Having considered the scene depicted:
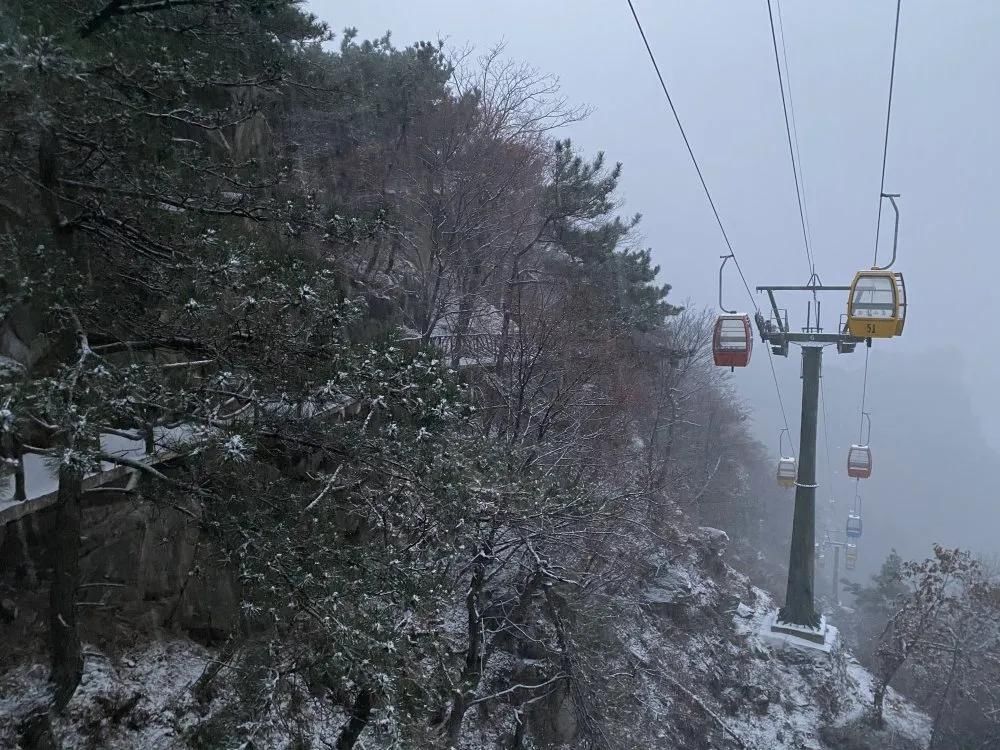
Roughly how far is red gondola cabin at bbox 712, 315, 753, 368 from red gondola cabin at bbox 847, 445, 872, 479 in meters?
11.5

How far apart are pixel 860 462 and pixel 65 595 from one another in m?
25.6

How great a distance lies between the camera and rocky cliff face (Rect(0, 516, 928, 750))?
5797 millimetres

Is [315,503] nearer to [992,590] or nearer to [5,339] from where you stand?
[5,339]

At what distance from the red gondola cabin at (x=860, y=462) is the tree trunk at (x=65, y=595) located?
24.6 meters

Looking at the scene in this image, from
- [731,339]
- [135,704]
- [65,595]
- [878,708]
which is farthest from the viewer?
[878,708]

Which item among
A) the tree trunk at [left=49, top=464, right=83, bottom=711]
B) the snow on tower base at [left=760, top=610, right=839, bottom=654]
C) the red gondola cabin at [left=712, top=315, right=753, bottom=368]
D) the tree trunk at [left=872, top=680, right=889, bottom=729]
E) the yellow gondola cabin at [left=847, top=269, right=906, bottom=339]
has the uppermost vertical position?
the yellow gondola cabin at [left=847, top=269, right=906, bottom=339]

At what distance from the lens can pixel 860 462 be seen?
24516mm

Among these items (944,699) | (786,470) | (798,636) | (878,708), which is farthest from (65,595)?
(786,470)

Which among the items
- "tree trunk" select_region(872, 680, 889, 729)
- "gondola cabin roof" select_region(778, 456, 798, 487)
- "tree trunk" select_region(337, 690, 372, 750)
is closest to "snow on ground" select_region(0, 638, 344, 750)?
"tree trunk" select_region(337, 690, 372, 750)

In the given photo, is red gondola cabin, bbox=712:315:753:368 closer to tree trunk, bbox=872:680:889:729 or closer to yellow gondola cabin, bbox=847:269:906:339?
yellow gondola cabin, bbox=847:269:906:339

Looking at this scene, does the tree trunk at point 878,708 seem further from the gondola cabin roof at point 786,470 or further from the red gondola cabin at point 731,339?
the red gondola cabin at point 731,339

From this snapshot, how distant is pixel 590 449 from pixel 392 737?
8.19 metres

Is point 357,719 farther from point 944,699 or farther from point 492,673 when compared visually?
point 944,699

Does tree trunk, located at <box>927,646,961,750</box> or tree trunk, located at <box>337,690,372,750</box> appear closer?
tree trunk, located at <box>337,690,372,750</box>
